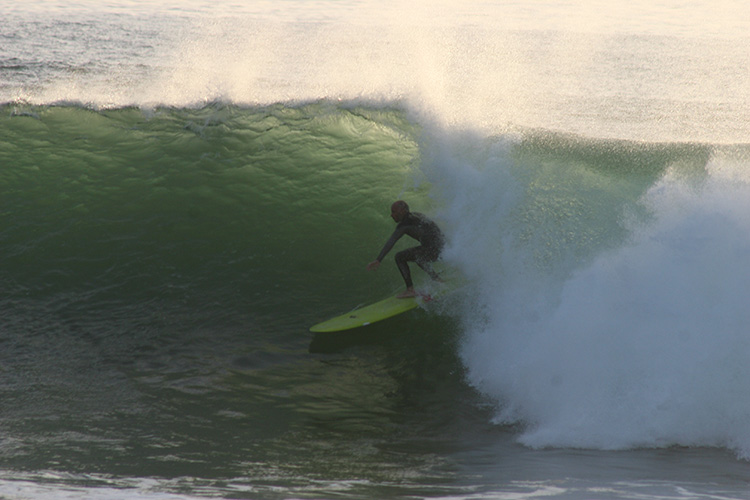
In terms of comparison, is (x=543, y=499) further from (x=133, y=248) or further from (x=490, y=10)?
(x=490, y=10)

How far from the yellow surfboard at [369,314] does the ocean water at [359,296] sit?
226 mm

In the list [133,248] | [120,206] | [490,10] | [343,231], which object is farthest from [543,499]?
[490,10]

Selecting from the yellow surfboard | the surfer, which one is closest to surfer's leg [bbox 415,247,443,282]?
the surfer

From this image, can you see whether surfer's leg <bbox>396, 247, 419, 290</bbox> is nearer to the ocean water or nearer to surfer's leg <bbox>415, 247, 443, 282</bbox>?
surfer's leg <bbox>415, 247, 443, 282</bbox>

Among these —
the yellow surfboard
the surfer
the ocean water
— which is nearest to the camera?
the ocean water

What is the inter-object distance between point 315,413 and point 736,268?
453 cm

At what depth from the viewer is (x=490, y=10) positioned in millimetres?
25234

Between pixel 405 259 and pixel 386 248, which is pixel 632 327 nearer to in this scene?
pixel 405 259

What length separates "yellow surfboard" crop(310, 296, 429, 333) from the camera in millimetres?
6988

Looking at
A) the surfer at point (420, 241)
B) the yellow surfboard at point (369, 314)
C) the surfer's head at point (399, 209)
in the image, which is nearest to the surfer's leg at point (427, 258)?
the surfer at point (420, 241)

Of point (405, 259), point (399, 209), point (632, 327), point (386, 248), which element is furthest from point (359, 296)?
point (632, 327)

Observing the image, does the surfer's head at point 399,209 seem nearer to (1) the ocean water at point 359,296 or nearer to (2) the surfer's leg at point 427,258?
(2) the surfer's leg at point 427,258

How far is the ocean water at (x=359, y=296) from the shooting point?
5.10 meters

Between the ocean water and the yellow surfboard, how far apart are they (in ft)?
0.74
